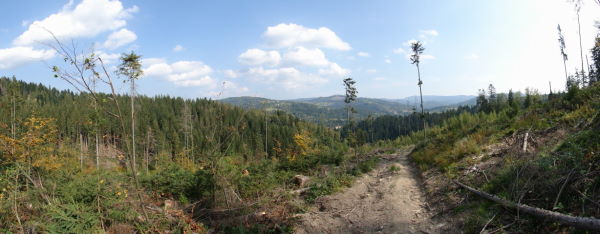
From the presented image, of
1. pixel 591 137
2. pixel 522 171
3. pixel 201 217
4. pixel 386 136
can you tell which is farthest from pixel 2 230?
pixel 386 136

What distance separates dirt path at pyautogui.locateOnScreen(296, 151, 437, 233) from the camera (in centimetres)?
634

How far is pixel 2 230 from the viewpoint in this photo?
18.1 ft

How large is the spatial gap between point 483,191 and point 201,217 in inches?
296

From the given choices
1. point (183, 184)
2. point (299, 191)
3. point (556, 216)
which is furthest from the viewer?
point (183, 184)

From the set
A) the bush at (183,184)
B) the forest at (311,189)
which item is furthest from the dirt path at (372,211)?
the bush at (183,184)

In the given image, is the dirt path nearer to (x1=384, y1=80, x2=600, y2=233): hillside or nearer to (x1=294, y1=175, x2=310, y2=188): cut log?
(x1=384, y1=80, x2=600, y2=233): hillside

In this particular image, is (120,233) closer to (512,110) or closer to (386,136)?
(512,110)

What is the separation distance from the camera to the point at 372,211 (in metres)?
7.35

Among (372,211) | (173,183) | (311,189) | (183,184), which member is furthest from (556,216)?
(173,183)

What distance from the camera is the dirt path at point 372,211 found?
634 centimetres

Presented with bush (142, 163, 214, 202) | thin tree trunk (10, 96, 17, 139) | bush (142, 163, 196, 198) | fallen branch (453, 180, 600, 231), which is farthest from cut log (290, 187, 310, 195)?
thin tree trunk (10, 96, 17, 139)

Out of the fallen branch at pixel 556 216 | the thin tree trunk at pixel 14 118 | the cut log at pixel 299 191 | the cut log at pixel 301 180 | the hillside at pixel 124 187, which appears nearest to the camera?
the fallen branch at pixel 556 216

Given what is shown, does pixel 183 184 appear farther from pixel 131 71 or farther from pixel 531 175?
pixel 531 175

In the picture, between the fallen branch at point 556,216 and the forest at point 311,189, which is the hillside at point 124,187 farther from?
the fallen branch at point 556,216
